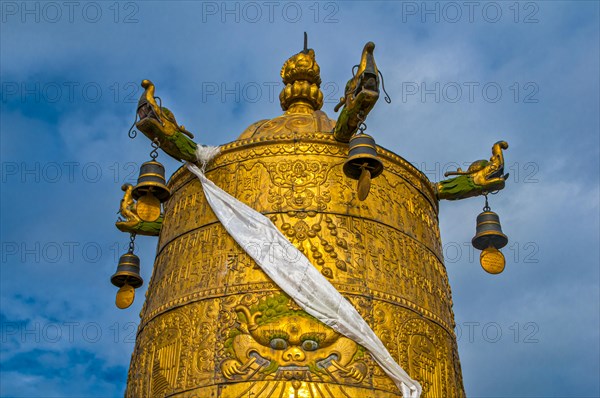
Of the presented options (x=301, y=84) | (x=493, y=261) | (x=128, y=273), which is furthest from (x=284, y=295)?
(x=301, y=84)

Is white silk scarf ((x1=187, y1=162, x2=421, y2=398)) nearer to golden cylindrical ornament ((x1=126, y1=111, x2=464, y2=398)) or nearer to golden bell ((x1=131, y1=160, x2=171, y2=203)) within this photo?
golden cylindrical ornament ((x1=126, y1=111, x2=464, y2=398))

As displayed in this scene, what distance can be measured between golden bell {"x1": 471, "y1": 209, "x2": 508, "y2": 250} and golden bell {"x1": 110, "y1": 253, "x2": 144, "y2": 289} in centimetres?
503

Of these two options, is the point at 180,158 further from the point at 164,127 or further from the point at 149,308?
the point at 149,308

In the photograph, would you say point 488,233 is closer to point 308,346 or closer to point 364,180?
point 364,180

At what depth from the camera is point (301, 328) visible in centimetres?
1019

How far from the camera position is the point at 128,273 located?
1260 cm

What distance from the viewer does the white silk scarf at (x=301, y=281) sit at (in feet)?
33.4

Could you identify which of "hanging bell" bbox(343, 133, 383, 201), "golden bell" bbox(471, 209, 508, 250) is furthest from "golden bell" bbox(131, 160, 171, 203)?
"golden bell" bbox(471, 209, 508, 250)

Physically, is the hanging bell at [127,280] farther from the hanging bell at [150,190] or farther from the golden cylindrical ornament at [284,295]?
the hanging bell at [150,190]

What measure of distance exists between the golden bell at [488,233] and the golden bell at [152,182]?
14.6ft

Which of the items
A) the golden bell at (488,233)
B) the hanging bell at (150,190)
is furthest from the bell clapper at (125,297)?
the golden bell at (488,233)

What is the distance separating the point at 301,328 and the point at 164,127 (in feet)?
10.9

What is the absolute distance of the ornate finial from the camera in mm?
13641

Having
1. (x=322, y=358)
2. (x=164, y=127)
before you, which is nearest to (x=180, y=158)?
(x=164, y=127)
